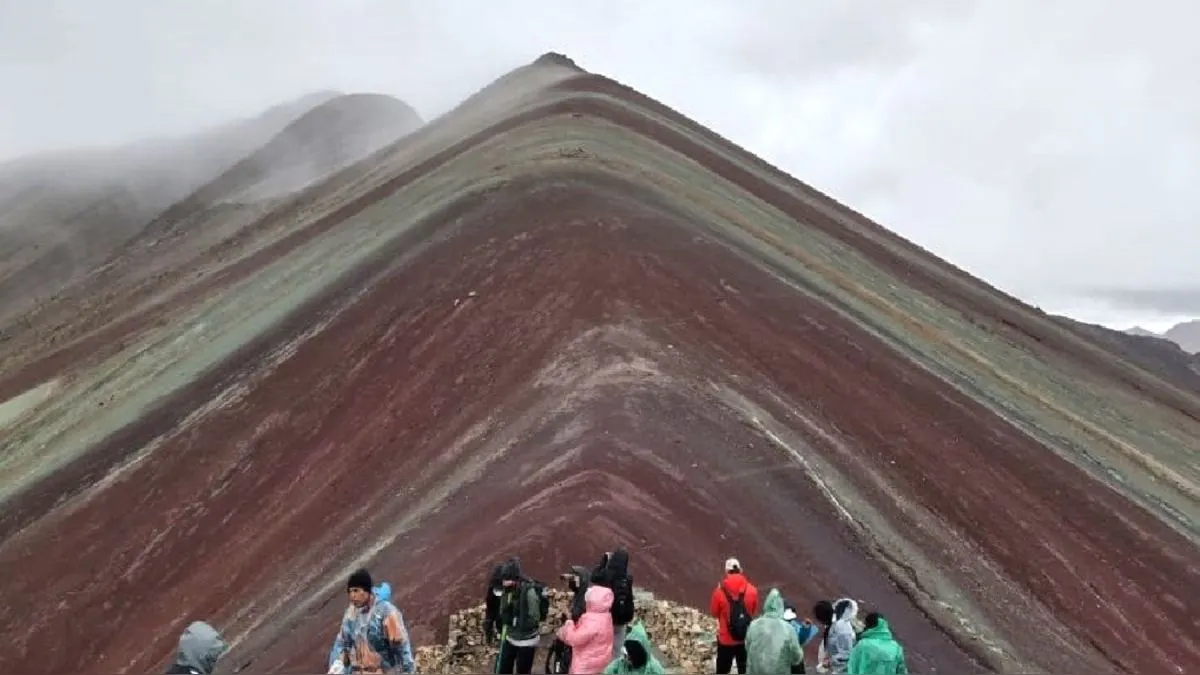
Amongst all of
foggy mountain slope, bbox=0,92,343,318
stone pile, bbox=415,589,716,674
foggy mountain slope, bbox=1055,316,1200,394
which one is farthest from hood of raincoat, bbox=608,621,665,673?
foggy mountain slope, bbox=0,92,343,318

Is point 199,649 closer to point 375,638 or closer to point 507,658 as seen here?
point 375,638

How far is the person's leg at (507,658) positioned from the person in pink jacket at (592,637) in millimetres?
1531

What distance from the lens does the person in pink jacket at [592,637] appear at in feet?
31.0

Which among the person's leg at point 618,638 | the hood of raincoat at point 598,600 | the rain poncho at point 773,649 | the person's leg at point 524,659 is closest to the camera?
the rain poncho at point 773,649

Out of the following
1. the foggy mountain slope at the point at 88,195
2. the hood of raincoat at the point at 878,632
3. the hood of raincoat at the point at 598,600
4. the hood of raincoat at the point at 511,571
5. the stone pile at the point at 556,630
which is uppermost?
the hood of raincoat at the point at 878,632

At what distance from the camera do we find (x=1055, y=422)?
32.0m

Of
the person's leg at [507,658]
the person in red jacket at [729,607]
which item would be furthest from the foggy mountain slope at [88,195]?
the person in red jacket at [729,607]

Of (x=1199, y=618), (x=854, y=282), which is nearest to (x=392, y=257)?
(x=854, y=282)

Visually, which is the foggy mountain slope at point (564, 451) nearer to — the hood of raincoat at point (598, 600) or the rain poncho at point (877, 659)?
the hood of raincoat at point (598, 600)

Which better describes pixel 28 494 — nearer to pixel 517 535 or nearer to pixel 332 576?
pixel 332 576

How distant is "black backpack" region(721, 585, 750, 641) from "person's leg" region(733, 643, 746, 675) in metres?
0.15

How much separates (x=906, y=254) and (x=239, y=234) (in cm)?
3365

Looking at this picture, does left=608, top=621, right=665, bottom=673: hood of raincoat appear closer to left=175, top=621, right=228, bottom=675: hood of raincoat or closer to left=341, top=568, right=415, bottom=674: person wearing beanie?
left=341, top=568, right=415, bottom=674: person wearing beanie

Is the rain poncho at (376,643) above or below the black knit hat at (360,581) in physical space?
below
